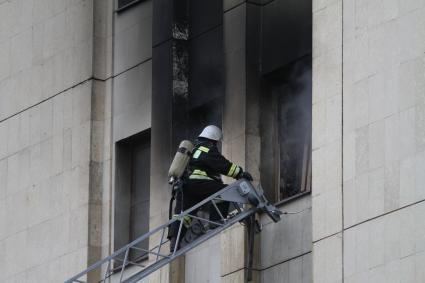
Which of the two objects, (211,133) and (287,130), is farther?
(287,130)

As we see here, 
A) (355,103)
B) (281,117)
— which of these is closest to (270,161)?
(281,117)

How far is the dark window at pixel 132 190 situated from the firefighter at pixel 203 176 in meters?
3.52

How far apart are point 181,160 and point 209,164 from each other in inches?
17.6

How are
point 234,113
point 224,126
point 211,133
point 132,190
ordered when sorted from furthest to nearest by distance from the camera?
point 132,190, point 224,126, point 234,113, point 211,133

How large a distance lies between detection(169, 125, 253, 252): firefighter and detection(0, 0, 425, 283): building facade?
0.71 m

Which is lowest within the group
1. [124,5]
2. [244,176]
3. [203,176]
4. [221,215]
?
[221,215]

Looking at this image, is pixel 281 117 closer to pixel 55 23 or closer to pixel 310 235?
pixel 310 235

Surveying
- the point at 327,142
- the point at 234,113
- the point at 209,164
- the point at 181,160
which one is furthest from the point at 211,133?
the point at 327,142

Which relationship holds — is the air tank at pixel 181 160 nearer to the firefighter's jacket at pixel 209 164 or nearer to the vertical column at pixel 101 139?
the firefighter's jacket at pixel 209 164

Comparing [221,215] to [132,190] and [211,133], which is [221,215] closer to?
[211,133]

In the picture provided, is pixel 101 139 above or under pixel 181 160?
above

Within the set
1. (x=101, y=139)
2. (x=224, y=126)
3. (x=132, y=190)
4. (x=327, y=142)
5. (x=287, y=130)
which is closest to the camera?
(x=327, y=142)

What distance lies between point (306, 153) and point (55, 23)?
7.48 metres

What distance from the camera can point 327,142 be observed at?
26.7 metres
